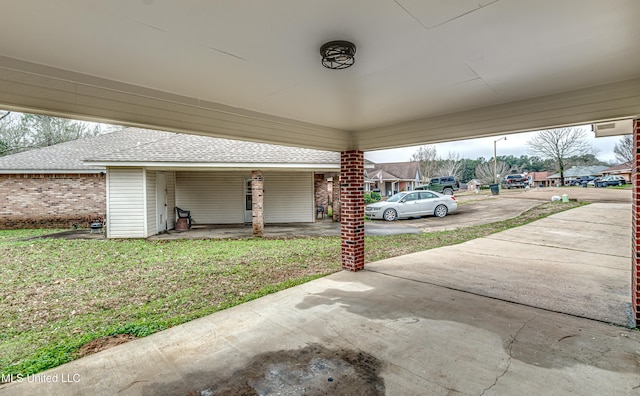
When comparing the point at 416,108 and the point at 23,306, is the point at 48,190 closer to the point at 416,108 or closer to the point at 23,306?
the point at 23,306

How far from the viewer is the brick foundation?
5664 millimetres

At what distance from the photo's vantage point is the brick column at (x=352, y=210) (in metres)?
5.66

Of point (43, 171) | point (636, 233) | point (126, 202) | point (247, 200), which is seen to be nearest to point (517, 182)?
point (247, 200)

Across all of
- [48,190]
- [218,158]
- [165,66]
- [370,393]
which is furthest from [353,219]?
[48,190]

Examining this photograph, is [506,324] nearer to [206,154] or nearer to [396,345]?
[396,345]

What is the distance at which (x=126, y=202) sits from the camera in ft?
32.1

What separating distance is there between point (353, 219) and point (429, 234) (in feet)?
18.0

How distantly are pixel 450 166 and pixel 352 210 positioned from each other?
3704 cm

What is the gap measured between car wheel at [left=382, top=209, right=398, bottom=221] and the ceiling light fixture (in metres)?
11.6

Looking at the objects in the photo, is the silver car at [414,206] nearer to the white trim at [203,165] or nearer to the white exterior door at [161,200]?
the white trim at [203,165]

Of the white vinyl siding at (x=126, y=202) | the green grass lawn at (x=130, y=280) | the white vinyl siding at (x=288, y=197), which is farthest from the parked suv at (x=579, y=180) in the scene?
the white vinyl siding at (x=126, y=202)

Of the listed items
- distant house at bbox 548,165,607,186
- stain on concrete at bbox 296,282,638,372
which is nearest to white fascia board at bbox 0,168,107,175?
stain on concrete at bbox 296,282,638,372

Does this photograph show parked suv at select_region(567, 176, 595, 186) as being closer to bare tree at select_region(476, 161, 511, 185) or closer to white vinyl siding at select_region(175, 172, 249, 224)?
bare tree at select_region(476, 161, 511, 185)

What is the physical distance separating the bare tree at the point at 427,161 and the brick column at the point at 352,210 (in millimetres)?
33346
